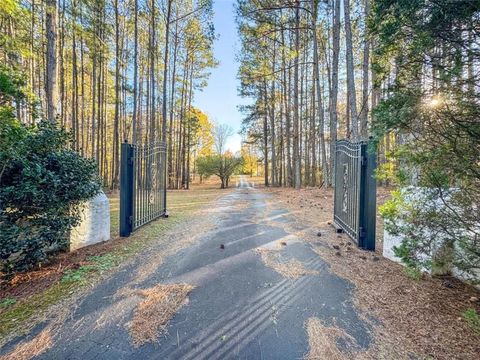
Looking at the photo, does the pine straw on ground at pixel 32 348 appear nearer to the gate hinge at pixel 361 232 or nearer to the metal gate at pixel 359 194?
the metal gate at pixel 359 194

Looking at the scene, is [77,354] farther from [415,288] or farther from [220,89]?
[220,89]

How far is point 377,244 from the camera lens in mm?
4211

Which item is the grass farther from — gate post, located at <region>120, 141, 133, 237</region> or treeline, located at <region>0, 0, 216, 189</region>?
treeline, located at <region>0, 0, 216, 189</region>

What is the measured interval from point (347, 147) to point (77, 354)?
492 centimetres

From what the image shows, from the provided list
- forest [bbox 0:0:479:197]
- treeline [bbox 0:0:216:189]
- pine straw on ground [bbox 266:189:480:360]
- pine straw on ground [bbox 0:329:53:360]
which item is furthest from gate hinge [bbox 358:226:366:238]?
treeline [bbox 0:0:216:189]

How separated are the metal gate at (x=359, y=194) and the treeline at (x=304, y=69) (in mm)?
569

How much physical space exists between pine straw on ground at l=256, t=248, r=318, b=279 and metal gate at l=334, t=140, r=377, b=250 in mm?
1404

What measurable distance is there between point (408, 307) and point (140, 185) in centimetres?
484

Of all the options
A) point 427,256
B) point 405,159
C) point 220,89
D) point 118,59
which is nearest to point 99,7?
point 118,59

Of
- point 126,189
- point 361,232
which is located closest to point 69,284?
point 126,189

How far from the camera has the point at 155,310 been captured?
2.14 metres

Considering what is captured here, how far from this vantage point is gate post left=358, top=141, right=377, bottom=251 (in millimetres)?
3758

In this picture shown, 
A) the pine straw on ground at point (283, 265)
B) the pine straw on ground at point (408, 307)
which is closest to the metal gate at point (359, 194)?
the pine straw on ground at point (408, 307)

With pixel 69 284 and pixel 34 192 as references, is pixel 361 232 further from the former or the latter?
pixel 34 192
